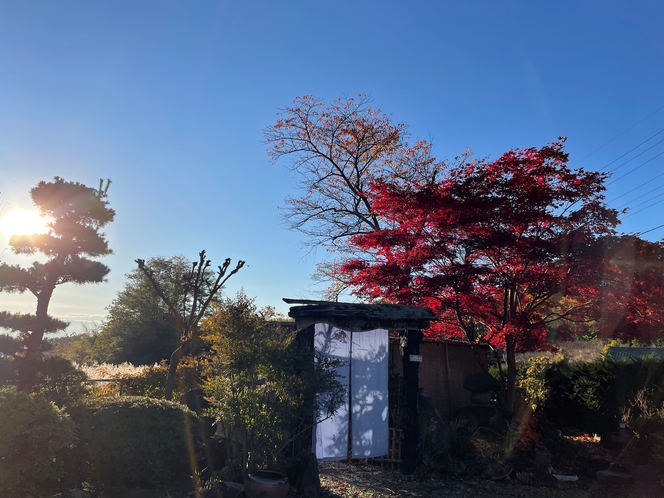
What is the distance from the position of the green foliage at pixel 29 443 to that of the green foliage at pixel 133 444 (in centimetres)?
43

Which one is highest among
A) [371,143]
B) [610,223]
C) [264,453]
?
[371,143]

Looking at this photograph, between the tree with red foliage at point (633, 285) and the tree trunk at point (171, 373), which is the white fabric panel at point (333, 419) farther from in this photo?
the tree with red foliage at point (633, 285)

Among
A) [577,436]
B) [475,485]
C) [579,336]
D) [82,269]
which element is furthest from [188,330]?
[579,336]

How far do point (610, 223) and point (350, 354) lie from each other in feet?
18.5

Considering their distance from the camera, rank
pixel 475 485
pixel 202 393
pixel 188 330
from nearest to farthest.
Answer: pixel 475 485 < pixel 202 393 < pixel 188 330

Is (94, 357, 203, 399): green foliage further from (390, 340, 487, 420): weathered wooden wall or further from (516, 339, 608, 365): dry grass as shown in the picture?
(516, 339, 608, 365): dry grass

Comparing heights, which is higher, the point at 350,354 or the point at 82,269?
the point at 82,269

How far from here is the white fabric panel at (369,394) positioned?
819 cm

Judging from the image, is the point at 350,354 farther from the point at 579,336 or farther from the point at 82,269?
the point at 579,336

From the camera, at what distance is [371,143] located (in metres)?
15.2

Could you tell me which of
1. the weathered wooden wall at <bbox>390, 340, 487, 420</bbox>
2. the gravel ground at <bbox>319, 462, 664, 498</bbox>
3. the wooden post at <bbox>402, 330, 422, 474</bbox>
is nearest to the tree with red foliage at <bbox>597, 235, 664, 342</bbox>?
the gravel ground at <bbox>319, 462, 664, 498</bbox>

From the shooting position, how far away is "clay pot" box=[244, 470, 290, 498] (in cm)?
593

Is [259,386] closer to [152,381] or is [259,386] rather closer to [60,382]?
[60,382]

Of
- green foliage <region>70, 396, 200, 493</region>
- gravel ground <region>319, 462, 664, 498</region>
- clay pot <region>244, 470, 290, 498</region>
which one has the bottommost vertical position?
gravel ground <region>319, 462, 664, 498</region>
